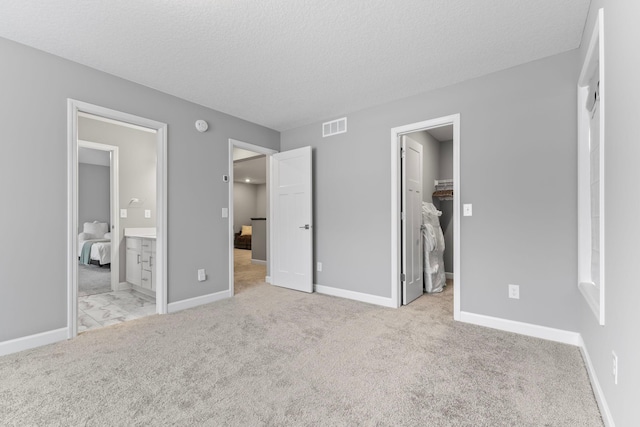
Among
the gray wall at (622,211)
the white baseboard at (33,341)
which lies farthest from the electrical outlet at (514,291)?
the white baseboard at (33,341)

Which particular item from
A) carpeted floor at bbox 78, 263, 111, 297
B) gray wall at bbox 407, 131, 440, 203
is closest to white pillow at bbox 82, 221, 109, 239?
carpeted floor at bbox 78, 263, 111, 297

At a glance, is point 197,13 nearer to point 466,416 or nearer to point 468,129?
point 468,129

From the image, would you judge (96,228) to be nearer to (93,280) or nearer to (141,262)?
(93,280)

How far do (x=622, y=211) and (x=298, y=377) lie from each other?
1918mm

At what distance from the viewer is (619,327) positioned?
1281 millimetres

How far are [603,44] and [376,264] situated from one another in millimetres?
2627

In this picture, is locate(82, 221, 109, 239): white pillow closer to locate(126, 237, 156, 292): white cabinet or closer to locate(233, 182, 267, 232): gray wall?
locate(126, 237, 156, 292): white cabinet

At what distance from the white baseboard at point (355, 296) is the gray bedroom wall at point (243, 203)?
733 centimetres

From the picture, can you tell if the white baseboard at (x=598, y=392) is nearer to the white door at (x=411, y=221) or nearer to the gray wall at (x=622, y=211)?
the gray wall at (x=622, y=211)

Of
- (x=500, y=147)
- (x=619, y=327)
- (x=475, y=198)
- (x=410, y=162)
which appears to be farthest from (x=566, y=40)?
(x=619, y=327)

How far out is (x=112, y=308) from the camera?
11.1ft

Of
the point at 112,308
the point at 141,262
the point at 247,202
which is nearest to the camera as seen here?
the point at 112,308

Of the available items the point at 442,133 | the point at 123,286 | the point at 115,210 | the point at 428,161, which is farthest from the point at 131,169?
the point at 442,133

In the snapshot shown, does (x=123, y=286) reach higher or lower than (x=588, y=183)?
lower
